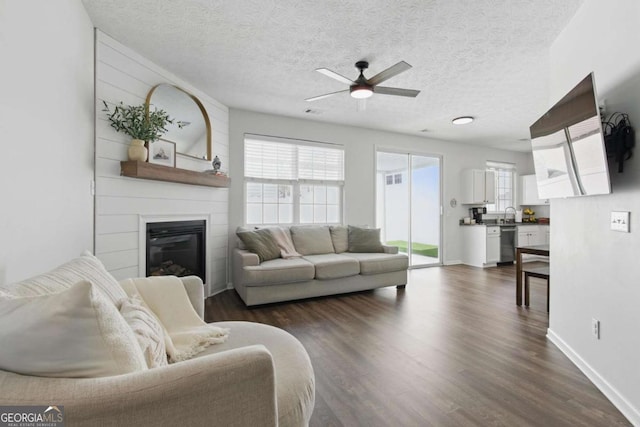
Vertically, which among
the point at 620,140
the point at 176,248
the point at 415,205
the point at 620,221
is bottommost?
the point at 176,248

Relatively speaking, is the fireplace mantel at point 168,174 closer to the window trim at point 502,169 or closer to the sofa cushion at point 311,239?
the sofa cushion at point 311,239

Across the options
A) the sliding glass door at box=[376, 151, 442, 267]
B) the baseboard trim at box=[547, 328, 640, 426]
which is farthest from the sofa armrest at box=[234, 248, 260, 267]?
the sliding glass door at box=[376, 151, 442, 267]

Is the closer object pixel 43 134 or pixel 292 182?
pixel 43 134

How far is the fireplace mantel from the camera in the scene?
2.58m

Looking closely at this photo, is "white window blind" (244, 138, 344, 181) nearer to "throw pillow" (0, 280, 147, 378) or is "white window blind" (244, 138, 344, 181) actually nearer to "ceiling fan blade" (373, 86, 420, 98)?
"ceiling fan blade" (373, 86, 420, 98)

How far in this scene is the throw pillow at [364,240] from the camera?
4270 millimetres

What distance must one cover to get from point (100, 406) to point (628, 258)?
2.44 metres

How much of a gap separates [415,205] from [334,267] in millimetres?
3052

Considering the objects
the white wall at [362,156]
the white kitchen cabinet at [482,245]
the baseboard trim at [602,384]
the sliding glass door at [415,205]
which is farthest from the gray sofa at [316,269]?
the white kitchen cabinet at [482,245]

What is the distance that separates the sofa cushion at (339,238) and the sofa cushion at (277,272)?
3.01 ft

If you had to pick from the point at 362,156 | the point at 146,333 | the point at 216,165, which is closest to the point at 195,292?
the point at 146,333

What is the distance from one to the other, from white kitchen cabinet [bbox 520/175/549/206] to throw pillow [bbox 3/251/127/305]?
26.6ft

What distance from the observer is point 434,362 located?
2.10 m

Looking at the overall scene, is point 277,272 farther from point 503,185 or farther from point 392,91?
point 503,185
